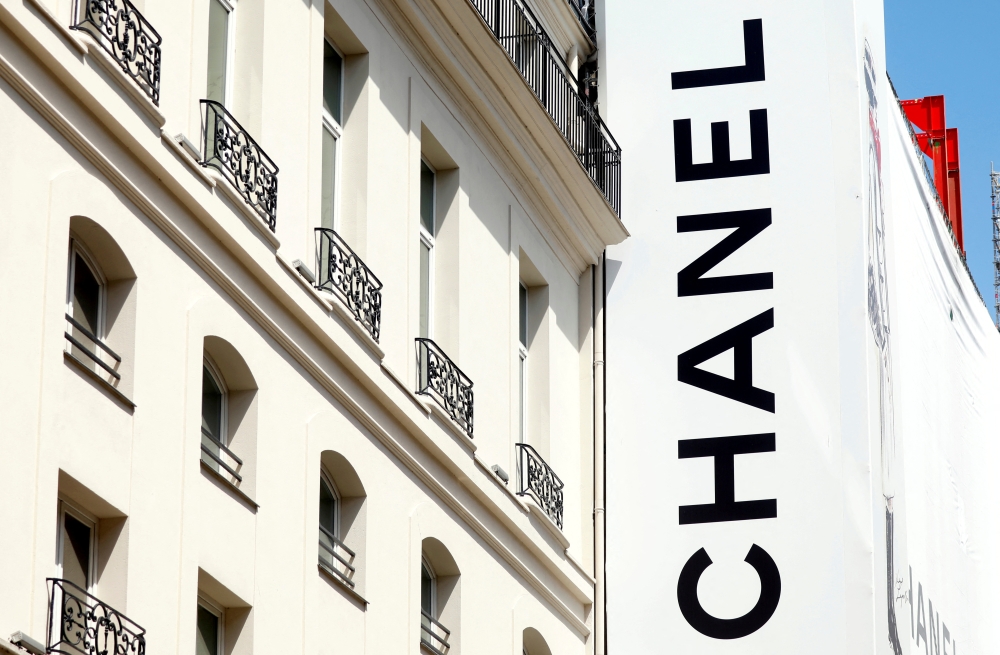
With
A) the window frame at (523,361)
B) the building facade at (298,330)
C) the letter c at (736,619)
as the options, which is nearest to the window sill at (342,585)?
the building facade at (298,330)

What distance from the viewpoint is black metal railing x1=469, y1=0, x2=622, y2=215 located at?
74.6 ft

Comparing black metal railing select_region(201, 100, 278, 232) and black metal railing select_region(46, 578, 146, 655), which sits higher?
black metal railing select_region(201, 100, 278, 232)

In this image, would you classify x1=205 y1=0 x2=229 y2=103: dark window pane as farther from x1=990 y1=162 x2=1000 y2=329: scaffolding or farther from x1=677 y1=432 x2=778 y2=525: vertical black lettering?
x1=990 y1=162 x2=1000 y2=329: scaffolding

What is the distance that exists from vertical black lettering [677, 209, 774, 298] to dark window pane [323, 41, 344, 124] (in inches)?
301

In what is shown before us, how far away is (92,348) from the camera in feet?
44.0

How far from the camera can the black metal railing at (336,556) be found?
17.0 m

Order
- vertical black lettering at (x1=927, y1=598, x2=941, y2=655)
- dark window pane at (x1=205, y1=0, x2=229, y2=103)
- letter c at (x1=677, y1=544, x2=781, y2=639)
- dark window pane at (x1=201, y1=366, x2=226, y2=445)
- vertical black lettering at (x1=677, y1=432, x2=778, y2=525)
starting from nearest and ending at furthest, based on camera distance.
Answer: dark window pane at (x1=201, y1=366, x2=226, y2=445), dark window pane at (x1=205, y1=0, x2=229, y2=103), letter c at (x1=677, y1=544, x2=781, y2=639), vertical black lettering at (x1=677, y1=432, x2=778, y2=525), vertical black lettering at (x1=927, y1=598, x2=941, y2=655)

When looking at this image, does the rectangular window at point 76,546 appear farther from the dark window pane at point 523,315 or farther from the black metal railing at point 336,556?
the dark window pane at point 523,315

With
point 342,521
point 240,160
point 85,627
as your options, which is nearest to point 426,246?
point 342,521

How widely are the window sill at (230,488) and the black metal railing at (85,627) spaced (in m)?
1.72

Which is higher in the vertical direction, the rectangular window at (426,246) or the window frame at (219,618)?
the rectangular window at (426,246)

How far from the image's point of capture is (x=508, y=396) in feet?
70.5

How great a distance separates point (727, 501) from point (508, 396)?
3909mm

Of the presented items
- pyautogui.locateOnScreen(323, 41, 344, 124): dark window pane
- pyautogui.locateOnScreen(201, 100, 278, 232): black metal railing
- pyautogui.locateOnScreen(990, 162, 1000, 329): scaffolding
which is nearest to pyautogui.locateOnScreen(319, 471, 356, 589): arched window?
pyautogui.locateOnScreen(201, 100, 278, 232): black metal railing
